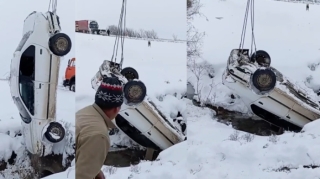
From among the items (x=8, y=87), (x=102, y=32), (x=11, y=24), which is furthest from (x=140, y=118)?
(x=11, y=24)

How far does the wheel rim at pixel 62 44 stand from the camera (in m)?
2.84

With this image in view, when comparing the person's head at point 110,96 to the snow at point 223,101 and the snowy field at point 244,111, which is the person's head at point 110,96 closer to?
the snow at point 223,101

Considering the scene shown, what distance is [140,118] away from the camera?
10.1 feet

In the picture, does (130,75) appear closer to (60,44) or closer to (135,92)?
(135,92)

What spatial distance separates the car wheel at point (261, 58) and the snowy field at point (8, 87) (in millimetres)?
1305

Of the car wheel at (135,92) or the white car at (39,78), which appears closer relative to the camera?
the white car at (39,78)

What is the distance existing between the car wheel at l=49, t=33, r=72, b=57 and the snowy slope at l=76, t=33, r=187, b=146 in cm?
7

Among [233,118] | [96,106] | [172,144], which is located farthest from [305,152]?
[96,106]

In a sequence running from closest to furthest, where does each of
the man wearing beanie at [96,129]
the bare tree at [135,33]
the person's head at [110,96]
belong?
the man wearing beanie at [96,129], the person's head at [110,96], the bare tree at [135,33]

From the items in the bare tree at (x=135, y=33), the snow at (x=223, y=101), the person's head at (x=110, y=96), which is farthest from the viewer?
the snow at (x=223, y=101)

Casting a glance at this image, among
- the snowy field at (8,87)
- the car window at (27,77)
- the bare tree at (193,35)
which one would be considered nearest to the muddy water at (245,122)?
the bare tree at (193,35)

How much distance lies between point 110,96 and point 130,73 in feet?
1.16

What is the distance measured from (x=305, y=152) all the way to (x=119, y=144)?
1.34 metres

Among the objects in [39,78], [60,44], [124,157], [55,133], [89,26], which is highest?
[89,26]
